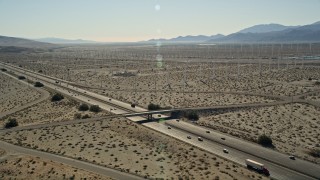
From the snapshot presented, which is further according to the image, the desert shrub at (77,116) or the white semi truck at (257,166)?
the desert shrub at (77,116)

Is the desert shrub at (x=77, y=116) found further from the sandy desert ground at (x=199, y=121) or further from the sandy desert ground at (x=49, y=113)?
the sandy desert ground at (x=199, y=121)

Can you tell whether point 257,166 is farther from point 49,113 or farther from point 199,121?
point 49,113

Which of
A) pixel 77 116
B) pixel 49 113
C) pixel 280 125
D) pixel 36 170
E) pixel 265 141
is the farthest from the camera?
pixel 49 113

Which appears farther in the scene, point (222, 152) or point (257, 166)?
point (222, 152)

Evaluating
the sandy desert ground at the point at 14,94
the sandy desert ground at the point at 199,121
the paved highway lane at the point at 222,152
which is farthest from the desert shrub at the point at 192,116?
the sandy desert ground at the point at 14,94

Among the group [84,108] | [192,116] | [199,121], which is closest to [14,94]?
[84,108]

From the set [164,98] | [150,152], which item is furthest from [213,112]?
[150,152]

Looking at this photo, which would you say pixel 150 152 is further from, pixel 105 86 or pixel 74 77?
pixel 74 77
